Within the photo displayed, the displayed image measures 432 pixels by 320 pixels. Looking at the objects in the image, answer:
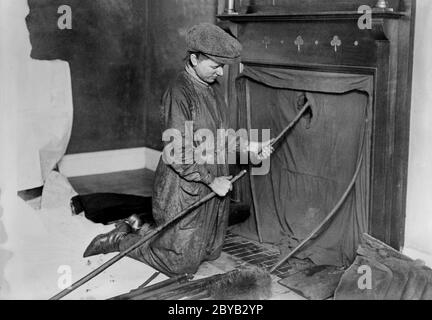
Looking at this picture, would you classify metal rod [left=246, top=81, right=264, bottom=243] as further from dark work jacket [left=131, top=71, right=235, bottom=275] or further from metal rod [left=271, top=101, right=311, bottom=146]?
dark work jacket [left=131, top=71, right=235, bottom=275]

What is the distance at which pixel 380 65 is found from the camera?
3727 millimetres

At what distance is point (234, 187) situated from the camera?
5.02 m

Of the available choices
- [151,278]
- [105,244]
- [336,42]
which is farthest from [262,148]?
[105,244]

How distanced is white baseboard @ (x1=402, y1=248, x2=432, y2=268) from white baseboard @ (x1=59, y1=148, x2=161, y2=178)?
336 centimetres

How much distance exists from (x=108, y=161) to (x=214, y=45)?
10.8 feet

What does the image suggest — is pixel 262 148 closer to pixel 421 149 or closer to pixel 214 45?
pixel 214 45

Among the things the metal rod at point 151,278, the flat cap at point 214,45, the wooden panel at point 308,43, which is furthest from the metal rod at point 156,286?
the wooden panel at point 308,43

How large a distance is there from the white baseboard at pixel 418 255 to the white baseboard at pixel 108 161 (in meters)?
3.36

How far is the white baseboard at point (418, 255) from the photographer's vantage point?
3.86m

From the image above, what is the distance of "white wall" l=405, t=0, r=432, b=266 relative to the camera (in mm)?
3738

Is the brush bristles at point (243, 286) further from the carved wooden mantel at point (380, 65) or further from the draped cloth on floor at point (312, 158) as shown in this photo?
the carved wooden mantel at point (380, 65)
